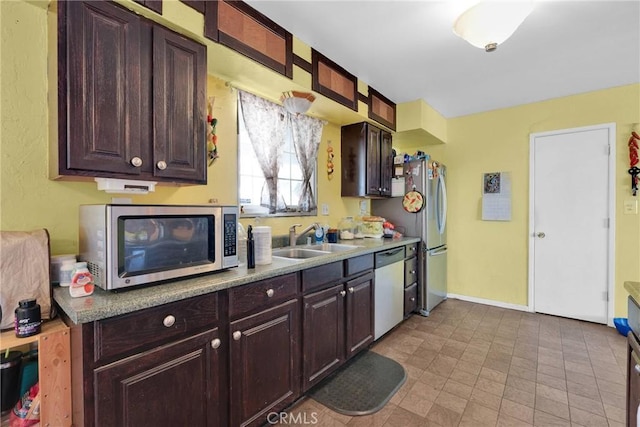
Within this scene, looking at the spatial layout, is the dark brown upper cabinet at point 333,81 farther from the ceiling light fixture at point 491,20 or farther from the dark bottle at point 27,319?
the dark bottle at point 27,319

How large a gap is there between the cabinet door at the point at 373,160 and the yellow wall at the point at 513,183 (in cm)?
105

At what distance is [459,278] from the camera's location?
3.85 metres

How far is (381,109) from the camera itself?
3.07m

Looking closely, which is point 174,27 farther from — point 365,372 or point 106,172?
point 365,372

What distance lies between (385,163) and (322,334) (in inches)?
82.4

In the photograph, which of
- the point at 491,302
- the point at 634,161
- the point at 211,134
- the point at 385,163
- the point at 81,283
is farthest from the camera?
the point at 491,302

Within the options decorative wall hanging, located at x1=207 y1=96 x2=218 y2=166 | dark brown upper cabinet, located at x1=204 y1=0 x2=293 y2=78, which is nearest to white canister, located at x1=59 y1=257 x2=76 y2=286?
decorative wall hanging, located at x1=207 y1=96 x2=218 y2=166

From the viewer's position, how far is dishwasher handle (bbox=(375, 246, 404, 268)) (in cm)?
250

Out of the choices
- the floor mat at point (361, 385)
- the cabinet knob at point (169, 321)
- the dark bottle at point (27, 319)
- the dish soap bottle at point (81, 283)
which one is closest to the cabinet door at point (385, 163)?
the floor mat at point (361, 385)

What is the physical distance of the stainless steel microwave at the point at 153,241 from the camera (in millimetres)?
1112

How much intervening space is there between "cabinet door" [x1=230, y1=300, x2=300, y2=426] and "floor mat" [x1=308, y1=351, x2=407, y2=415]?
27 cm

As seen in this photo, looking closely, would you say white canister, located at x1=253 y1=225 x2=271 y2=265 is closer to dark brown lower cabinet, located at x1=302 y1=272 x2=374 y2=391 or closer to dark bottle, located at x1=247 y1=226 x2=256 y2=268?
dark bottle, located at x1=247 y1=226 x2=256 y2=268

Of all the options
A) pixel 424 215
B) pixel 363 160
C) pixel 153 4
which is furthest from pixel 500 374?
pixel 153 4

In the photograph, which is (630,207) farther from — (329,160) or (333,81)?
(333,81)
